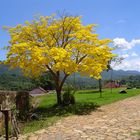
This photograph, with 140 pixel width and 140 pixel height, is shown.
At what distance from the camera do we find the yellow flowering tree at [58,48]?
17219 millimetres

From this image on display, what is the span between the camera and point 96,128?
1238 centimetres

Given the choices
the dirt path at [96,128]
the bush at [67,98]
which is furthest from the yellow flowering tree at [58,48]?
the dirt path at [96,128]

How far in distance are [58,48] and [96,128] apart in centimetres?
629

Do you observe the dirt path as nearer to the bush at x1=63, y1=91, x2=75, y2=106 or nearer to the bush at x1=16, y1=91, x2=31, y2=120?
the bush at x1=16, y1=91, x2=31, y2=120

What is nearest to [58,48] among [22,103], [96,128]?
[22,103]

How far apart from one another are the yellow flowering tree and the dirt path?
10.4 ft

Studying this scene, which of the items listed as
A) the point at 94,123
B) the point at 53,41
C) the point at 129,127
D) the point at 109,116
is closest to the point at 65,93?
the point at 53,41

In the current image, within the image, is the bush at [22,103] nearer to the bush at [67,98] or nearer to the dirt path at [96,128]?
the dirt path at [96,128]

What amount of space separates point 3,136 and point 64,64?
623cm

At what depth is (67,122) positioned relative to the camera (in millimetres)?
14164

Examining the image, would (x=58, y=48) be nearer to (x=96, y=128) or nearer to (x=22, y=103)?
(x=22, y=103)

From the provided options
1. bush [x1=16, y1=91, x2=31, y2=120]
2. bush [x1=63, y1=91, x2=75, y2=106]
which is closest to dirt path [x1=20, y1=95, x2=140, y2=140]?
bush [x1=16, y1=91, x2=31, y2=120]

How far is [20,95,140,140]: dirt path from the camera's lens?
11.0 metres

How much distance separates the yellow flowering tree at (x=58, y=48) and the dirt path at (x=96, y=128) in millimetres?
3179
